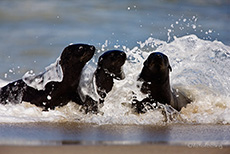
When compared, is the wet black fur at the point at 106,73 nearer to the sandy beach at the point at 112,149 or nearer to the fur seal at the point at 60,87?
the fur seal at the point at 60,87

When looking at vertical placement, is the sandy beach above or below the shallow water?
above

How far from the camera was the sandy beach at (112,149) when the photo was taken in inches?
49.4

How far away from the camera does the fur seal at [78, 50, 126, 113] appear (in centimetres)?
217

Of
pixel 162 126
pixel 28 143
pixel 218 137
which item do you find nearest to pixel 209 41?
pixel 162 126

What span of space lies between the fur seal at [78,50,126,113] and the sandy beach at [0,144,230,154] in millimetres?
909

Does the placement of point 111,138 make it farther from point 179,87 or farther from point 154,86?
point 179,87

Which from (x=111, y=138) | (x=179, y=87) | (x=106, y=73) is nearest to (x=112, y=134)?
(x=111, y=138)

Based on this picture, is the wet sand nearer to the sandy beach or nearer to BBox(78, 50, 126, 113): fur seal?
the sandy beach

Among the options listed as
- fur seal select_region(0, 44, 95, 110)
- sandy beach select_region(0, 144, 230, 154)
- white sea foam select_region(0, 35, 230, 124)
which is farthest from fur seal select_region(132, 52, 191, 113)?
sandy beach select_region(0, 144, 230, 154)

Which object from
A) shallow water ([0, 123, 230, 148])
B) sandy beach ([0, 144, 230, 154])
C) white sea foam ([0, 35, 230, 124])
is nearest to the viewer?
sandy beach ([0, 144, 230, 154])

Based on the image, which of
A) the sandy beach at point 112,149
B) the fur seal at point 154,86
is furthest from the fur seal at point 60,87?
the sandy beach at point 112,149

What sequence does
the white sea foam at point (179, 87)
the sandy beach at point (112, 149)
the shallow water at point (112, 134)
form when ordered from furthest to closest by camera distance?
the white sea foam at point (179, 87), the shallow water at point (112, 134), the sandy beach at point (112, 149)

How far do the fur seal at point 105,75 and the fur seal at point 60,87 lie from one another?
0.08 meters

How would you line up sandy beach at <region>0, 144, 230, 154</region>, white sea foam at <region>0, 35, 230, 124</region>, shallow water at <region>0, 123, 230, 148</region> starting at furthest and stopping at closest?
1. white sea foam at <region>0, 35, 230, 124</region>
2. shallow water at <region>0, 123, 230, 148</region>
3. sandy beach at <region>0, 144, 230, 154</region>
